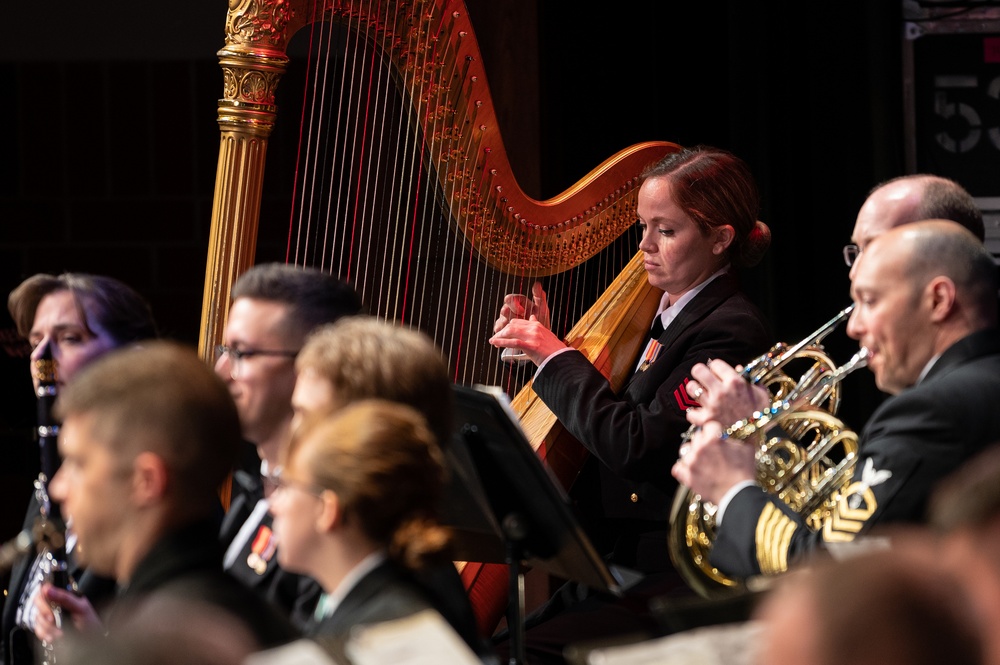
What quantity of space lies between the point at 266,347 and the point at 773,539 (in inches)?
37.1

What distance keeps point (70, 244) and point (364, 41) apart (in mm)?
1946

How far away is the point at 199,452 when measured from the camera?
196 cm

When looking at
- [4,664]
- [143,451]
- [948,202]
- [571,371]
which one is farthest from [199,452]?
[948,202]

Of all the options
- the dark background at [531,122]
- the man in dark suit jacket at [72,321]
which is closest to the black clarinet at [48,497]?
the man in dark suit jacket at [72,321]

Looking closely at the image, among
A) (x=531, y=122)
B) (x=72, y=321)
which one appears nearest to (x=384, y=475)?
(x=72, y=321)

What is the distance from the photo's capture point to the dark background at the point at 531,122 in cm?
417

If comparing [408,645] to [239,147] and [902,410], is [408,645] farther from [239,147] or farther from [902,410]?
[239,147]

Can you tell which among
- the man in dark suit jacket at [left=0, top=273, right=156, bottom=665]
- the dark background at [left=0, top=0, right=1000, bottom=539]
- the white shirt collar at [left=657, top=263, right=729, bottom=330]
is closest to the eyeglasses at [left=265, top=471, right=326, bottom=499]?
the man in dark suit jacket at [left=0, top=273, right=156, bottom=665]

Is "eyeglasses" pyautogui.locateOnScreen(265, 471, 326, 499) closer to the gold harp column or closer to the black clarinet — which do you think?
the black clarinet

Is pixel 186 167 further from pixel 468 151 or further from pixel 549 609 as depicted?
pixel 549 609

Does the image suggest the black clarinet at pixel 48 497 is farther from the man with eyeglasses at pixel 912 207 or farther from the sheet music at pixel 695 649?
the man with eyeglasses at pixel 912 207

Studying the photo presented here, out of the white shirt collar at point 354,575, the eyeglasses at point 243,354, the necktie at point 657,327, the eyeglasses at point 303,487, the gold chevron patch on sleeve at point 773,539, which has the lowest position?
the gold chevron patch on sleeve at point 773,539

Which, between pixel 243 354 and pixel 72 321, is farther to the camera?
pixel 72 321

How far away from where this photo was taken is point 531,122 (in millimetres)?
4457
